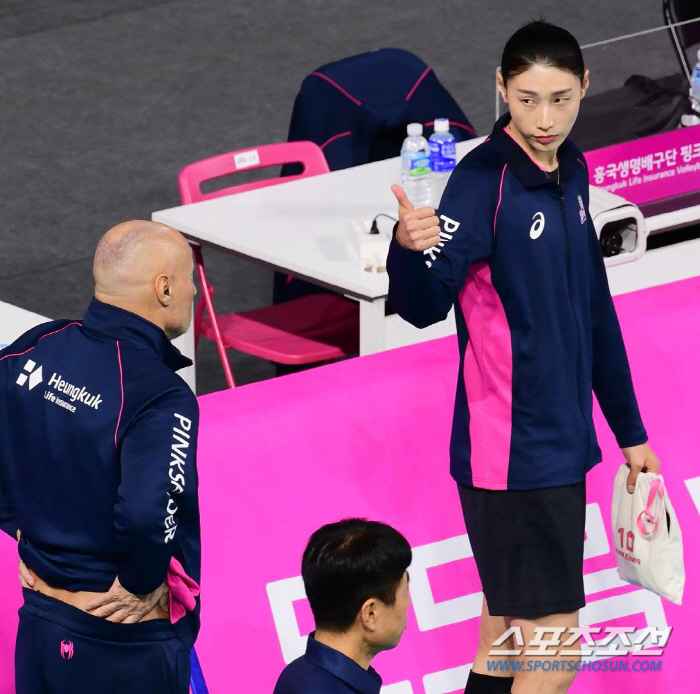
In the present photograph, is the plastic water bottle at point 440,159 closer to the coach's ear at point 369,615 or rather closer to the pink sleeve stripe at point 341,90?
the pink sleeve stripe at point 341,90

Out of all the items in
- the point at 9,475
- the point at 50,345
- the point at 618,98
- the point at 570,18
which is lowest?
the point at 9,475

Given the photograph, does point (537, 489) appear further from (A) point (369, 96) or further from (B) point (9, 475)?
(A) point (369, 96)

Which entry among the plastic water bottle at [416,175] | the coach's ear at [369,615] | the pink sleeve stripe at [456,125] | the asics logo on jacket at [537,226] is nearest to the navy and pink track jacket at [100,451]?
the coach's ear at [369,615]

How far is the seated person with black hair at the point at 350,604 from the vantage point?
2.71 m

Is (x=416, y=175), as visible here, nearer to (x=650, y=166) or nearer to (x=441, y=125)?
(x=441, y=125)

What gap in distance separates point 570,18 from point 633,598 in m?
6.47

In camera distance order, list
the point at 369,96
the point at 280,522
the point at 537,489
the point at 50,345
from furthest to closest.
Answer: the point at 369,96 < the point at 280,522 < the point at 537,489 < the point at 50,345

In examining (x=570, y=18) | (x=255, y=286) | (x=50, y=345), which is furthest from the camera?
(x=570, y=18)

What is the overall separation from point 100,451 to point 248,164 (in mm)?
2985

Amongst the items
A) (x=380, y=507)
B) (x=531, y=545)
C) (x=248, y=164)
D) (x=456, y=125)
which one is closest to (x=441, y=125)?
(x=456, y=125)

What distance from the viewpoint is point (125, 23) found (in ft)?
33.3

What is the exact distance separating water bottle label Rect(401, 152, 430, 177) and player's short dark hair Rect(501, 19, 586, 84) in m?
2.38

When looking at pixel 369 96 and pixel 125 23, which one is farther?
pixel 125 23

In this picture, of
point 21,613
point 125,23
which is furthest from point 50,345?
point 125,23
